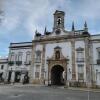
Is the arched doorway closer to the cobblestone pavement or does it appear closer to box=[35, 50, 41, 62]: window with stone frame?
box=[35, 50, 41, 62]: window with stone frame

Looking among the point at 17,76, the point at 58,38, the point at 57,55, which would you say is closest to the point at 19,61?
the point at 17,76

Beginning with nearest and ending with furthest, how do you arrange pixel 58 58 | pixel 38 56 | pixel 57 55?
pixel 58 58, pixel 57 55, pixel 38 56

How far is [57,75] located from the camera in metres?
45.2

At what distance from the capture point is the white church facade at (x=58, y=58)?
123 ft

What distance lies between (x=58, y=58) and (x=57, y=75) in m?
6.03

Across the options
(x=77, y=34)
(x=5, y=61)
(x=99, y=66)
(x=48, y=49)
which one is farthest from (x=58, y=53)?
(x=5, y=61)

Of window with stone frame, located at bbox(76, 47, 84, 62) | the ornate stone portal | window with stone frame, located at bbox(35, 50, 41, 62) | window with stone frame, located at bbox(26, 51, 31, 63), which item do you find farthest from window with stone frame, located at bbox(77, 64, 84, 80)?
window with stone frame, located at bbox(26, 51, 31, 63)

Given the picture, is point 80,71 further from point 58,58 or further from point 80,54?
point 58,58

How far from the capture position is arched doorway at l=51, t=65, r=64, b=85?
4197 centimetres

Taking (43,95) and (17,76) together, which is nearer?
(43,95)

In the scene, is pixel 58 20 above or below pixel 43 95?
above

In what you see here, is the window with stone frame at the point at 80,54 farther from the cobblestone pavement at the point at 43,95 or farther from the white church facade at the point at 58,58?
the cobblestone pavement at the point at 43,95

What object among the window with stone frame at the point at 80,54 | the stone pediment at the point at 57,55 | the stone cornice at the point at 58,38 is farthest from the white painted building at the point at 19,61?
the window with stone frame at the point at 80,54

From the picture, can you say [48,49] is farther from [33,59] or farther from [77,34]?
[77,34]
